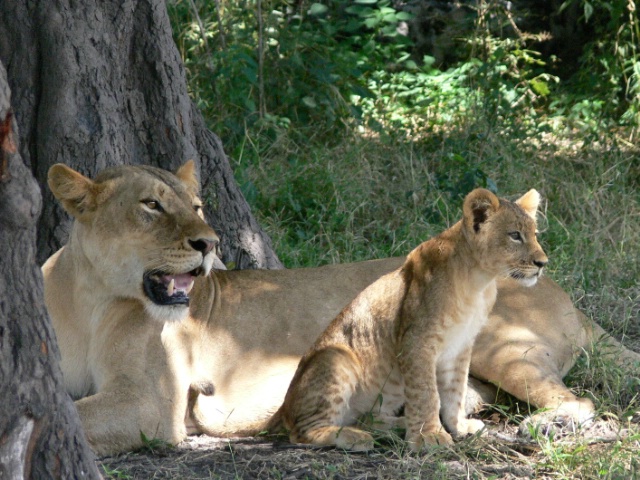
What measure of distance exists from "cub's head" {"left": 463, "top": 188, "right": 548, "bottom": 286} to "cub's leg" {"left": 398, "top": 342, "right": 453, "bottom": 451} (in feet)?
1.19

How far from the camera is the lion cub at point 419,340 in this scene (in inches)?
133

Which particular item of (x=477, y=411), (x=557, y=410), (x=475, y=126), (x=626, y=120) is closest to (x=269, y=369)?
(x=477, y=411)

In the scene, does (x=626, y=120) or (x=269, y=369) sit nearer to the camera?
(x=269, y=369)

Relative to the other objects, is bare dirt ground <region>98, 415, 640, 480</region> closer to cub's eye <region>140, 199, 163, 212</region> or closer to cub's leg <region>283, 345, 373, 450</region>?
cub's leg <region>283, 345, 373, 450</region>

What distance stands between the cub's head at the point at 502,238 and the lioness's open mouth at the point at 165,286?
3.10 feet

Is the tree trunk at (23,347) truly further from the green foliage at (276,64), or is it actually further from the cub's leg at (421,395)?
the green foliage at (276,64)

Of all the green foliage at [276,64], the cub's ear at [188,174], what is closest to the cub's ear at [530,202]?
the cub's ear at [188,174]

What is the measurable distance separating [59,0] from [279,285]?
4.78 ft

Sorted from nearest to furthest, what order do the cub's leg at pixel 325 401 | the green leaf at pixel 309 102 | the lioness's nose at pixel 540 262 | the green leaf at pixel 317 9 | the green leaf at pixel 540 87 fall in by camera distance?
the lioness's nose at pixel 540 262 < the cub's leg at pixel 325 401 < the green leaf at pixel 309 102 < the green leaf at pixel 540 87 < the green leaf at pixel 317 9

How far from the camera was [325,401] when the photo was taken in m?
3.46

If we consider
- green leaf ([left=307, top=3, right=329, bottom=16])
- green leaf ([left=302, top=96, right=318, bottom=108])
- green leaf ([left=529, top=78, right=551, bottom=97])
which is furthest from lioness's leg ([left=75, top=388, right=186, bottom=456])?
green leaf ([left=307, top=3, right=329, bottom=16])

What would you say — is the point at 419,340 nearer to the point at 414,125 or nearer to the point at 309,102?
the point at 309,102

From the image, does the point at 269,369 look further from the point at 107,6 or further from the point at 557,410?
the point at 107,6

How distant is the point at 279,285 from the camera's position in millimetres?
4117
